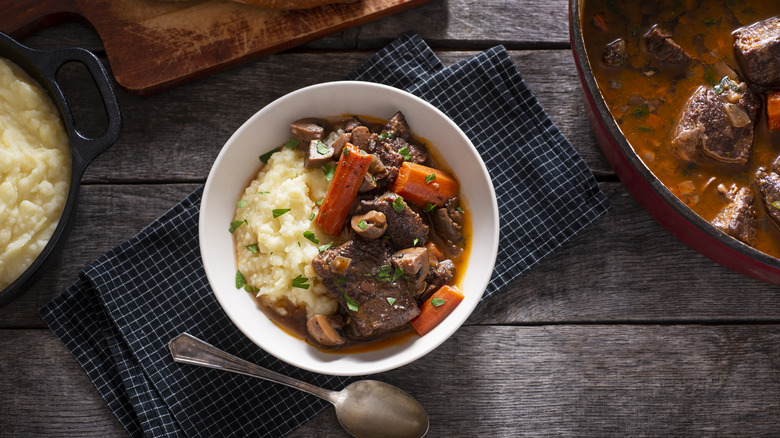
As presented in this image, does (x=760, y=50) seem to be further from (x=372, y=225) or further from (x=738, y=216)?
(x=372, y=225)

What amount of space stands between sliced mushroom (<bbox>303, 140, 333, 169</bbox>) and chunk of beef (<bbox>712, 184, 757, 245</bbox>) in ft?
7.08

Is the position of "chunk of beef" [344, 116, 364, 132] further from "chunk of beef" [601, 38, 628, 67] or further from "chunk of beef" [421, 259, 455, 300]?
"chunk of beef" [601, 38, 628, 67]

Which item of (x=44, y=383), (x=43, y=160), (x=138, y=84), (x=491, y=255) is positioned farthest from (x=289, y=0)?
(x=44, y=383)

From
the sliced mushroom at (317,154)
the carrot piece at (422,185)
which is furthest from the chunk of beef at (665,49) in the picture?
the sliced mushroom at (317,154)

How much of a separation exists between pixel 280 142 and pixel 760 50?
275cm

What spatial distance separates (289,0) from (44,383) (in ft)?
9.18

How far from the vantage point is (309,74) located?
12.4 ft

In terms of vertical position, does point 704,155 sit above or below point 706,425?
above

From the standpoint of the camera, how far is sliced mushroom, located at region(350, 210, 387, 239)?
303 centimetres

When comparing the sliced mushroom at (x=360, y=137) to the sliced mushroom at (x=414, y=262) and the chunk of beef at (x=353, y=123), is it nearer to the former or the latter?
the chunk of beef at (x=353, y=123)

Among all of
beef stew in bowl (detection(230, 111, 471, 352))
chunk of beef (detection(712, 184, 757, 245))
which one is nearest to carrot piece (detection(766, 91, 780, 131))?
chunk of beef (detection(712, 184, 757, 245))

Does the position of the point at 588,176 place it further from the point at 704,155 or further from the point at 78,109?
the point at 78,109

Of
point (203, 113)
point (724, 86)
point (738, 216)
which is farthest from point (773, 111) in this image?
point (203, 113)

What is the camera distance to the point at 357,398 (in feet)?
11.4
